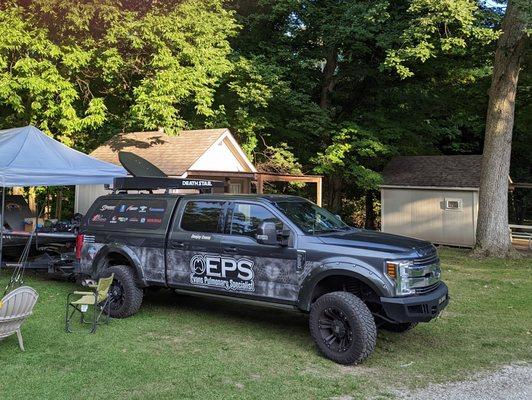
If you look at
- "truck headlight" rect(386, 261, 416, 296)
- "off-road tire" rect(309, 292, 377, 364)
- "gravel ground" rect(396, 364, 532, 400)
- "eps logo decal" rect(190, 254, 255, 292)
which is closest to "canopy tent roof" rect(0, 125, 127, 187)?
"eps logo decal" rect(190, 254, 255, 292)

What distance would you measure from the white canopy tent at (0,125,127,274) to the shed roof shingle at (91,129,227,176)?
192 inches

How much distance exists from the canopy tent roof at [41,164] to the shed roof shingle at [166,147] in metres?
4.91

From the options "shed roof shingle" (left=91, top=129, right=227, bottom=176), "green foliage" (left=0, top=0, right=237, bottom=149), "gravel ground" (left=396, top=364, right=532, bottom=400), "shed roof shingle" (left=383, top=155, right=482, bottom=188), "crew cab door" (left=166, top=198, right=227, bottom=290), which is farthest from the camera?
"shed roof shingle" (left=383, top=155, right=482, bottom=188)

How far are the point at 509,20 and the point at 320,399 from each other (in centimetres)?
1463

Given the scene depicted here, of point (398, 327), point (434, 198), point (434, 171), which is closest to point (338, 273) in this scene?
→ point (398, 327)

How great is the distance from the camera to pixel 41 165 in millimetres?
10273

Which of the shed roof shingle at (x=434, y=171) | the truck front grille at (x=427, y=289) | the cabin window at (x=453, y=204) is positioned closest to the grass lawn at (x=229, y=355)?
the truck front grille at (x=427, y=289)

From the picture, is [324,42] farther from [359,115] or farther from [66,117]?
[66,117]

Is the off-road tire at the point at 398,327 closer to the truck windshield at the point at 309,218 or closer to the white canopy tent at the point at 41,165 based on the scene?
the truck windshield at the point at 309,218

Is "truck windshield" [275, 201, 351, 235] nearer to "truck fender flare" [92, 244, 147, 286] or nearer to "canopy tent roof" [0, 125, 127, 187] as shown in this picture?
"truck fender flare" [92, 244, 147, 286]

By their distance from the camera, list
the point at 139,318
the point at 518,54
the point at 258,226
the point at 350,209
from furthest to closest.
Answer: the point at 350,209
the point at 518,54
the point at 139,318
the point at 258,226

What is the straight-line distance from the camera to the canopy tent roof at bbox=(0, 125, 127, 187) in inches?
379

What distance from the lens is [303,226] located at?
6.49m

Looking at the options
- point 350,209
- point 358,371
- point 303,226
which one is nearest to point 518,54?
point 303,226
